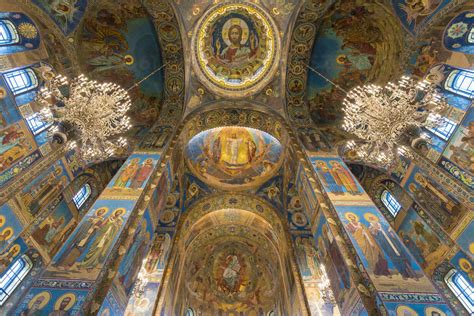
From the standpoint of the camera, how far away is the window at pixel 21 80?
27.8ft

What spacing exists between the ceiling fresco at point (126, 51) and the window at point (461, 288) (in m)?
12.5

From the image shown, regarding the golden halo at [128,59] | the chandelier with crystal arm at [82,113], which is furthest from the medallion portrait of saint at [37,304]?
the golden halo at [128,59]

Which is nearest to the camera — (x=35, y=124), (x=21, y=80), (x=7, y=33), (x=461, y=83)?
(x=461, y=83)

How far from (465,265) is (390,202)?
383cm

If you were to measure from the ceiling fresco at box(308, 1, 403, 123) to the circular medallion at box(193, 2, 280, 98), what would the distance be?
6.46 ft

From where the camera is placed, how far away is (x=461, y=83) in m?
8.36

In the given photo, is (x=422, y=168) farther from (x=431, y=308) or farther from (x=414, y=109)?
(x=431, y=308)

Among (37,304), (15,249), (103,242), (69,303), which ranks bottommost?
(15,249)

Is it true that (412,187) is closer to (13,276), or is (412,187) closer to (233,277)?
(233,277)

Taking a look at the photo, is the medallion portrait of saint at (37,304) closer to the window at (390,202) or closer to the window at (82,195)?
the window at (82,195)

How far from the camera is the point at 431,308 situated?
5398 millimetres

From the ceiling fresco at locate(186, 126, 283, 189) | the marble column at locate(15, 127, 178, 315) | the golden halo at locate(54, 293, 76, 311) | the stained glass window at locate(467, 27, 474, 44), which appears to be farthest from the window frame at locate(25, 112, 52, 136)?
the stained glass window at locate(467, 27, 474, 44)

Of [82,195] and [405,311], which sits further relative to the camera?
[82,195]

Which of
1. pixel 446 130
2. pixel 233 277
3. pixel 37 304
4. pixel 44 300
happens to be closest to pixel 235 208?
pixel 233 277
